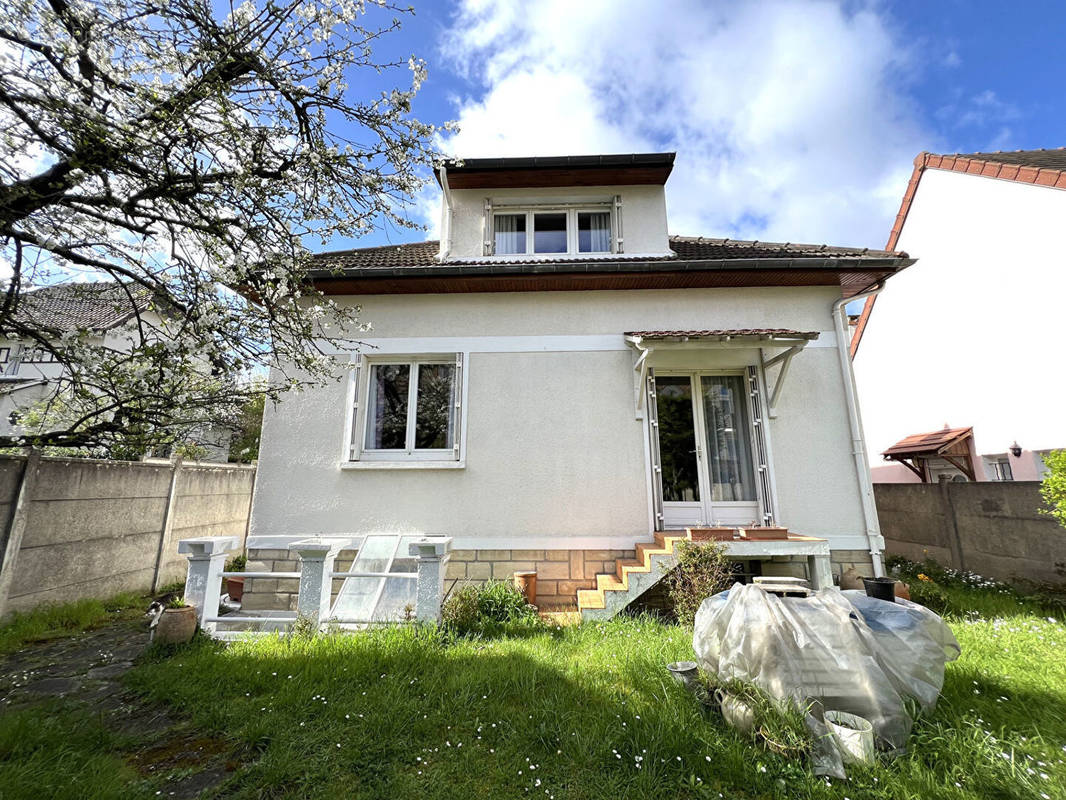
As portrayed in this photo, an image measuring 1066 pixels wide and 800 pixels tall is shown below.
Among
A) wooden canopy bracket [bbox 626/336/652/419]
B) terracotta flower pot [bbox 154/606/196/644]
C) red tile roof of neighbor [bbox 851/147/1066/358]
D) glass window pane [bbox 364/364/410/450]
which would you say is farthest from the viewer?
red tile roof of neighbor [bbox 851/147/1066/358]

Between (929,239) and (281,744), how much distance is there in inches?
572

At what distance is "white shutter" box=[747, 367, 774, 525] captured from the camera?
5590 mm

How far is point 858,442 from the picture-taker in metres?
5.58

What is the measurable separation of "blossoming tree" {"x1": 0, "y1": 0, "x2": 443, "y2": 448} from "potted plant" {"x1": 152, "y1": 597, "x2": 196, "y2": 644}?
5.77ft

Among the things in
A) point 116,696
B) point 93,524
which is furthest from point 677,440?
point 93,524

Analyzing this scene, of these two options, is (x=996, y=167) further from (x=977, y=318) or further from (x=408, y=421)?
(x=408, y=421)

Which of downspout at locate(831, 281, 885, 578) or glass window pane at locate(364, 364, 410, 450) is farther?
glass window pane at locate(364, 364, 410, 450)

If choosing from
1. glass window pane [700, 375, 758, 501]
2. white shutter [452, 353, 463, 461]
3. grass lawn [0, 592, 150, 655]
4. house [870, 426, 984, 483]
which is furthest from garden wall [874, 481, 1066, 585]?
grass lawn [0, 592, 150, 655]

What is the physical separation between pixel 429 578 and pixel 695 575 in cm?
287

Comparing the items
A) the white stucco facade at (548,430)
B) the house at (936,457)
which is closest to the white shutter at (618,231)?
the white stucco facade at (548,430)

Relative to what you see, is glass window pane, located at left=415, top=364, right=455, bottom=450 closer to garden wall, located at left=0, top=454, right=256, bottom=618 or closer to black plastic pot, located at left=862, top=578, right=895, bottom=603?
garden wall, located at left=0, top=454, right=256, bottom=618

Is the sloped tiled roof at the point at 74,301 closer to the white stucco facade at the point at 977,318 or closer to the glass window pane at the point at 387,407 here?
the glass window pane at the point at 387,407

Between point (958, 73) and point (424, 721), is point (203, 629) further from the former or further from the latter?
point (958, 73)

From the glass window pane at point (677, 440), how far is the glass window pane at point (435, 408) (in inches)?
120
